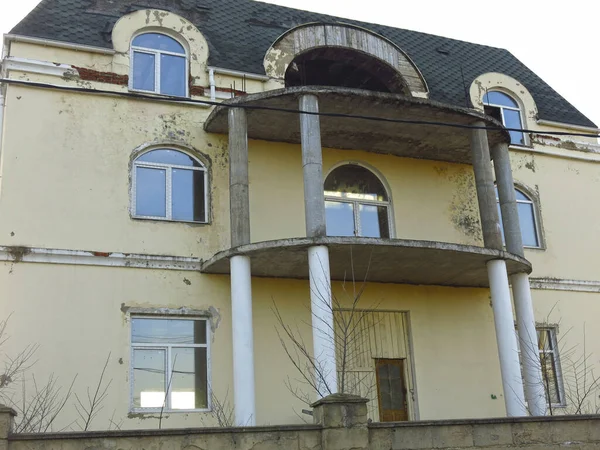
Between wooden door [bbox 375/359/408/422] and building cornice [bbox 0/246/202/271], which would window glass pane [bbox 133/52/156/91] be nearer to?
building cornice [bbox 0/246/202/271]

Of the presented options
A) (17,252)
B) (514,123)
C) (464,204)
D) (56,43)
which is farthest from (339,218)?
(56,43)

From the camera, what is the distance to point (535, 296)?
15.6m

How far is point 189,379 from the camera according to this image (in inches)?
499

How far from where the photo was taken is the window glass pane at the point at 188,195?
13.6 m

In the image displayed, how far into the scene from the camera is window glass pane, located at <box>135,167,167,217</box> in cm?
1338

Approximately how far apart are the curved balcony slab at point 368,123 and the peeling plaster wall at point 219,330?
9.25 feet

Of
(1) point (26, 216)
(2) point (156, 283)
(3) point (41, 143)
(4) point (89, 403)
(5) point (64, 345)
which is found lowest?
(4) point (89, 403)

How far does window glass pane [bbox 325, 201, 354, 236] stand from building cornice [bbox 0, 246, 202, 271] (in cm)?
286

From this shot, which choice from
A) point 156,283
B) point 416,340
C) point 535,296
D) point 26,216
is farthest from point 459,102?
point 26,216

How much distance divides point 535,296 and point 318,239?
604cm

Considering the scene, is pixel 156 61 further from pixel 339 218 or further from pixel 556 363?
pixel 556 363

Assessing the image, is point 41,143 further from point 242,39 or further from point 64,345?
point 242,39

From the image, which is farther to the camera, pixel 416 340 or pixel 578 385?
pixel 578 385

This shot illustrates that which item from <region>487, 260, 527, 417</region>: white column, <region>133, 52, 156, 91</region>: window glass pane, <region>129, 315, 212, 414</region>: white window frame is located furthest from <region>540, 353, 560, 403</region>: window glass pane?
<region>133, 52, 156, 91</region>: window glass pane
